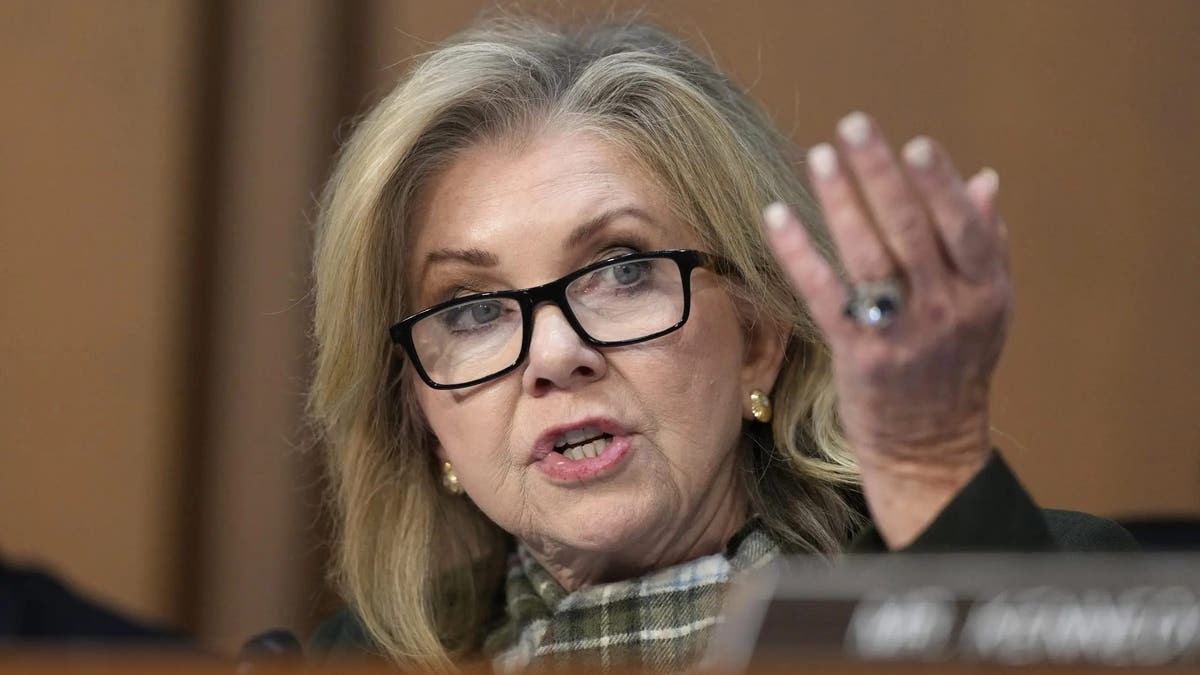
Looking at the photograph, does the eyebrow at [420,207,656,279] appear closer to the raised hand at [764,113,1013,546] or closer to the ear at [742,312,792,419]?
the ear at [742,312,792,419]

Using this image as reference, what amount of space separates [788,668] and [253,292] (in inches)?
75.5

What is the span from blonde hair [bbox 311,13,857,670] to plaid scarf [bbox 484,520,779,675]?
0.22 ft

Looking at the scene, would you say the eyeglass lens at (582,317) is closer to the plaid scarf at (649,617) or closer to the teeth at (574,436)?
the teeth at (574,436)

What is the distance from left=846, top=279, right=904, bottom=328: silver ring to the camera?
0.89 m

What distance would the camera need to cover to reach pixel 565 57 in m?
1.71

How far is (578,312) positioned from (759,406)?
260 mm

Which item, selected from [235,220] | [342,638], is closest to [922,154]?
[342,638]

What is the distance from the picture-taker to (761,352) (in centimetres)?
159

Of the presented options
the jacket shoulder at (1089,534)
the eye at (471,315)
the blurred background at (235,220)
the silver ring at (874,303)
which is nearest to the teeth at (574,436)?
the eye at (471,315)

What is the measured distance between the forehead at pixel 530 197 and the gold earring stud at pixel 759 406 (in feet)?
0.64

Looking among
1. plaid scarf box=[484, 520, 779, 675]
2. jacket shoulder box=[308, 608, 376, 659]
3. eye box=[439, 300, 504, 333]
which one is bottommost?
jacket shoulder box=[308, 608, 376, 659]

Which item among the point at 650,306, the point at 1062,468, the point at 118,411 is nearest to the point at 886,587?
the point at 650,306

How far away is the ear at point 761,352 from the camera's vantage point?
1575 millimetres

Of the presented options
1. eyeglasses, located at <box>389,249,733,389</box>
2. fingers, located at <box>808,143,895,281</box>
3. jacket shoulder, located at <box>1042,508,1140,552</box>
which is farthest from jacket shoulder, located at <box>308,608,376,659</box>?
fingers, located at <box>808,143,895,281</box>
